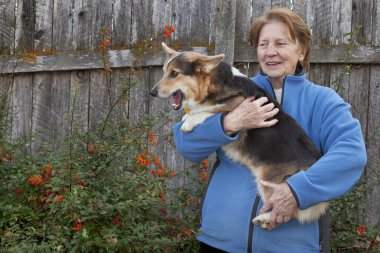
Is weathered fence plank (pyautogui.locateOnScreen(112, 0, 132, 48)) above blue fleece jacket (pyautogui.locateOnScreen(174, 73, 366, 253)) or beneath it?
above

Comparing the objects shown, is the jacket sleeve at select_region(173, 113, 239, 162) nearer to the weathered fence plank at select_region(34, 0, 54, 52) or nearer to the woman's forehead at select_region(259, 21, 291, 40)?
the woman's forehead at select_region(259, 21, 291, 40)

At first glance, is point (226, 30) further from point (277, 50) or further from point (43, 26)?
point (43, 26)

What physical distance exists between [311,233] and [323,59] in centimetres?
231

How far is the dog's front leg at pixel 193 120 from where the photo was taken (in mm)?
2760

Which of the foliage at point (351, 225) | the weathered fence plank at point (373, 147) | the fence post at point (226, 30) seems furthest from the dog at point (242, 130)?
the weathered fence plank at point (373, 147)

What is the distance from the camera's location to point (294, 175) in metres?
2.37

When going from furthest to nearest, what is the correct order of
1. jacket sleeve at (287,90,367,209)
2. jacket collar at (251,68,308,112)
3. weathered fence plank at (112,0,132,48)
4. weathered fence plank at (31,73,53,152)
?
weathered fence plank at (31,73,53,152) → weathered fence plank at (112,0,132,48) → jacket collar at (251,68,308,112) → jacket sleeve at (287,90,367,209)

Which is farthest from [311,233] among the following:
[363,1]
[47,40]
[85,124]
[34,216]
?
[47,40]

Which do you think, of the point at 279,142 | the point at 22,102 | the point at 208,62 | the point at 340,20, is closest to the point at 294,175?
the point at 279,142

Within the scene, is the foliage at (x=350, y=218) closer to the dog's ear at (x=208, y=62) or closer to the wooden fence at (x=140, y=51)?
the wooden fence at (x=140, y=51)

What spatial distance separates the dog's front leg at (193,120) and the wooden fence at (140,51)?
1.55m

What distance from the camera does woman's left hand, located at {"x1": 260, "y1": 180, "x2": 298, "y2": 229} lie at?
92.7 inches

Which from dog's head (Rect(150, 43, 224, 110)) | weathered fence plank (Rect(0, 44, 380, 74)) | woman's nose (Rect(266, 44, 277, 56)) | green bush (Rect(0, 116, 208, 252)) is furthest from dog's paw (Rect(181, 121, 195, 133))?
weathered fence plank (Rect(0, 44, 380, 74))

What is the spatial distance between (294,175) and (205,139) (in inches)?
20.2
